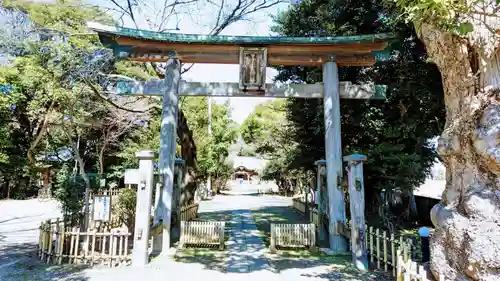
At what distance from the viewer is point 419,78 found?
10133 millimetres

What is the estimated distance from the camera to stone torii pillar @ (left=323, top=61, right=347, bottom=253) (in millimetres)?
7672

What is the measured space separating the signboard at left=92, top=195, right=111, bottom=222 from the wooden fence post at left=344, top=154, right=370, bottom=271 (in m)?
5.41

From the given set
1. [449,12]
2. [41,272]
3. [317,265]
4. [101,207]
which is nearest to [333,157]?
[317,265]

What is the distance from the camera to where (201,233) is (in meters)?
8.22

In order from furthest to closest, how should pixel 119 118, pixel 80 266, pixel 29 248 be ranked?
pixel 119 118, pixel 29 248, pixel 80 266

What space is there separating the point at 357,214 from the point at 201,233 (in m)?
3.98

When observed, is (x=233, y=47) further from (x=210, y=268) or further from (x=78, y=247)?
(x=78, y=247)

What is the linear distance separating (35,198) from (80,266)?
23.7 m

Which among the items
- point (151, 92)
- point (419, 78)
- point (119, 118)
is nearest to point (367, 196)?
point (419, 78)

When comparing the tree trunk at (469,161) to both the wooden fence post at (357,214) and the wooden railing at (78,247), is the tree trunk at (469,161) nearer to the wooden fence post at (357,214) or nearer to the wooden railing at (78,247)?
the wooden fence post at (357,214)

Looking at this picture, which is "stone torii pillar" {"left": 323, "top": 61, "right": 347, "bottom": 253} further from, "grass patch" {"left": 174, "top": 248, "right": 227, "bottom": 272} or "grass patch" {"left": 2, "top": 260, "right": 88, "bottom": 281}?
"grass patch" {"left": 2, "top": 260, "right": 88, "bottom": 281}

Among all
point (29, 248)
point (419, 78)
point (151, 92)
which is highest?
point (419, 78)

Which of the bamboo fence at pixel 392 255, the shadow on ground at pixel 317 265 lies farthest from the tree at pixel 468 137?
the shadow on ground at pixel 317 265

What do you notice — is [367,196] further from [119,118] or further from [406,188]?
[119,118]
